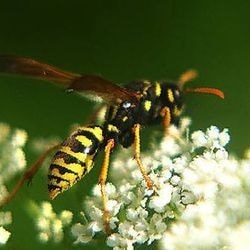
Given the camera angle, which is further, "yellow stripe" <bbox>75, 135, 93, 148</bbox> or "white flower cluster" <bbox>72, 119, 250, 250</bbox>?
"yellow stripe" <bbox>75, 135, 93, 148</bbox>

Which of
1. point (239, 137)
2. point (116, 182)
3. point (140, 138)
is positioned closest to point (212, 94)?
point (239, 137)

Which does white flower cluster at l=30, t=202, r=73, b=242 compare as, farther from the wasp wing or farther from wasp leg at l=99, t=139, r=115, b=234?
the wasp wing

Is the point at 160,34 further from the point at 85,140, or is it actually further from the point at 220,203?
the point at 220,203

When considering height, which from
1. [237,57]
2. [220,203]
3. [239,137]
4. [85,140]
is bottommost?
[220,203]

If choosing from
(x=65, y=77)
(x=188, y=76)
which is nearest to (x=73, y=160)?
(x=65, y=77)

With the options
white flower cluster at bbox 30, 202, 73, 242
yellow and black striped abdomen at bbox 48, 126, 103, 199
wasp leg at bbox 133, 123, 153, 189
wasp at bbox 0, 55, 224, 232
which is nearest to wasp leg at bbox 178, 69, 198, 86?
wasp at bbox 0, 55, 224, 232

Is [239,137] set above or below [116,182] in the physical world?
above

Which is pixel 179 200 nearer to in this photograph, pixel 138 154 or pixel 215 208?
pixel 215 208
